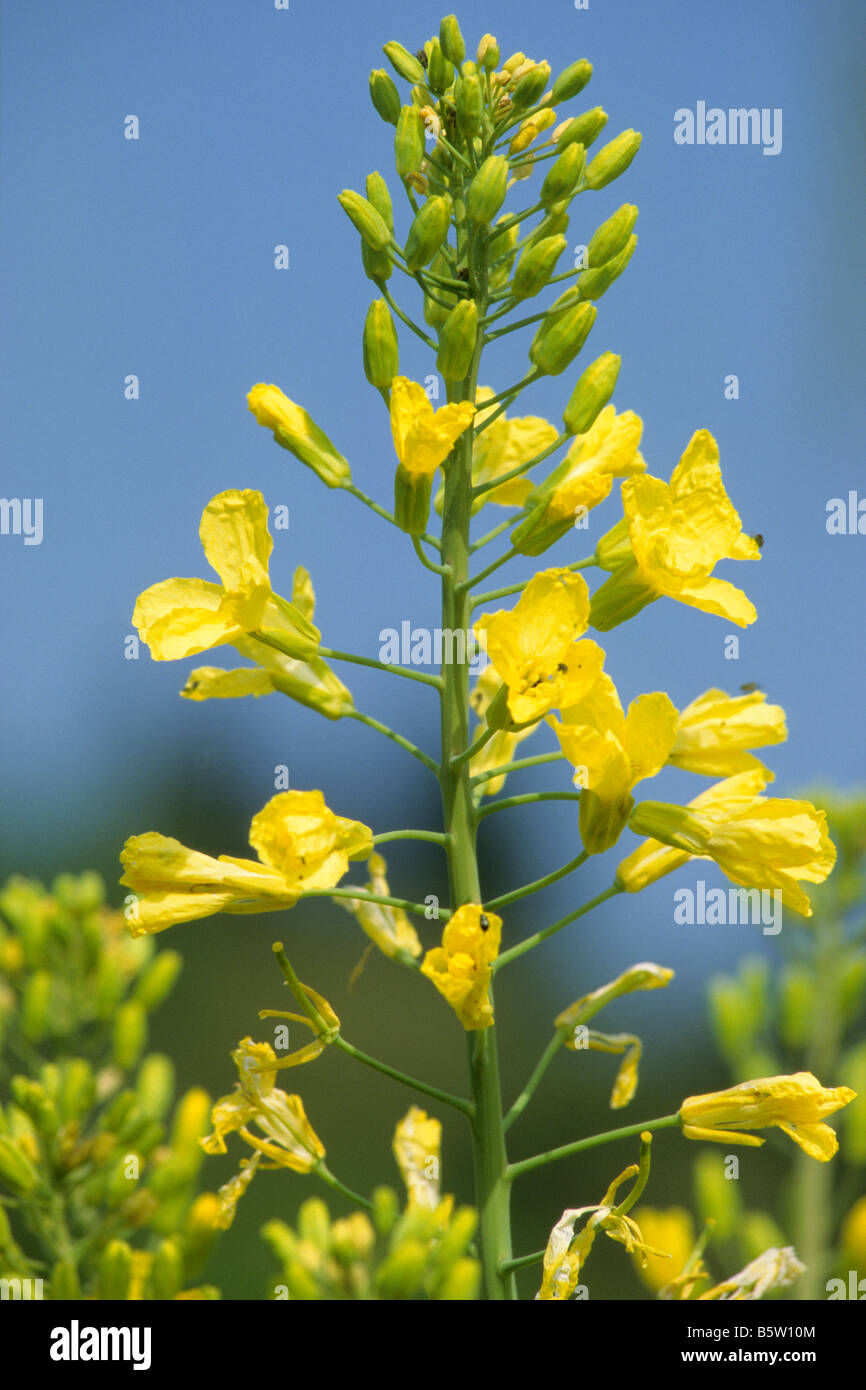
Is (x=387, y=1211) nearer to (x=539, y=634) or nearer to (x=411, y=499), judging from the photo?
(x=539, y=634)

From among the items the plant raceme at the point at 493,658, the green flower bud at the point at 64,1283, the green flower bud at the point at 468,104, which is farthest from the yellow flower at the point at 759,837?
the green flower bud at the point at 64,1283

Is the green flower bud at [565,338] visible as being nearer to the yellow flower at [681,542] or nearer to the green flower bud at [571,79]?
the yellow flower at [681,542]

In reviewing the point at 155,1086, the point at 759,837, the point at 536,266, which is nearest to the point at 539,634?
the point at 759,837

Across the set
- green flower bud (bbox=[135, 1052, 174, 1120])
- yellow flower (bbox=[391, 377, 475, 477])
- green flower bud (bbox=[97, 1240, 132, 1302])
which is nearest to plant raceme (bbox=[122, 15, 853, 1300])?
yellow flower (bbox=[391, 377, 475, 477])

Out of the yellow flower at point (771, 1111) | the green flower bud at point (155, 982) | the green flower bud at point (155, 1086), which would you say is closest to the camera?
the yellow flower at point (771, 1111)
